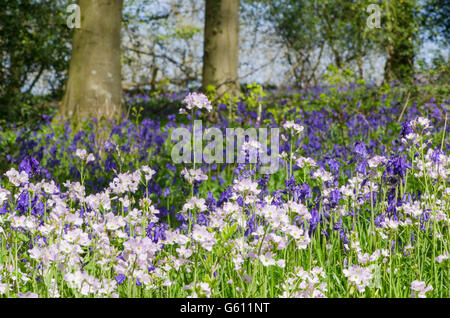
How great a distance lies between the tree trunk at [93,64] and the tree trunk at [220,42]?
1.91m

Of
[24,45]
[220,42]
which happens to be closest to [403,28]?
[220,42]

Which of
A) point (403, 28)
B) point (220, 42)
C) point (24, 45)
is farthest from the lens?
point (403, 28)

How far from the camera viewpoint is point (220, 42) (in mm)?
8891

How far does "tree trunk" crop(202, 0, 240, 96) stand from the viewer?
8.88 m

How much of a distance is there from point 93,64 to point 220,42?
8.08 ft

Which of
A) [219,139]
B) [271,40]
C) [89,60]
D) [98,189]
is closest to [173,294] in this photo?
[98,189]

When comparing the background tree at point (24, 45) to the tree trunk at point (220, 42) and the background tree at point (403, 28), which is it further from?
the background tree at point (403, 28)

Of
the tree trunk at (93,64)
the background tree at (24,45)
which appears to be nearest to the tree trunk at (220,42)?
the tree trunk at (93,64)

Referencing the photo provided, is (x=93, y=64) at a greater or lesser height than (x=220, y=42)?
lesser

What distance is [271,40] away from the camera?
57.4ft

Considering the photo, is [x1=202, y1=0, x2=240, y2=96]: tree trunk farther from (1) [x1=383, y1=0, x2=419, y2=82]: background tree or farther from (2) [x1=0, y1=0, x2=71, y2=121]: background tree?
(1) [x1=383, y1=0, x2=419, y2=82]: background tree

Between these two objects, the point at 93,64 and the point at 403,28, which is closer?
the point at 93,64

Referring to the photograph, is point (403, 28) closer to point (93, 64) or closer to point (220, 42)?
point (220, 42)

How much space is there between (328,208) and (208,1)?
6.98 m
